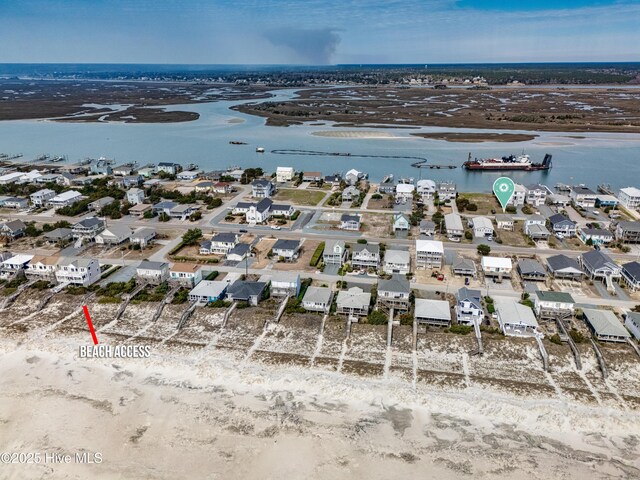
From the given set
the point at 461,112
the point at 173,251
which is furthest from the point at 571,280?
the point at 461,112

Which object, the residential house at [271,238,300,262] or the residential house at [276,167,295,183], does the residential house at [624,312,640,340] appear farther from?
the residential house at [276,167,295,183]

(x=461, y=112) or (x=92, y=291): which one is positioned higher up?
(x=461, y=112)

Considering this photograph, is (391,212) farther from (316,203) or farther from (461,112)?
(461,112)

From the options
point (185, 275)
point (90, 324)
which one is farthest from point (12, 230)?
point (90, 324)

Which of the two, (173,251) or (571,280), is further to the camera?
(173,251)

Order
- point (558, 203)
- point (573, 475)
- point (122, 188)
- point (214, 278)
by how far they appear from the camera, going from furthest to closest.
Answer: point (122, 188) → point (558, 203) → point (214, 278) → point (573, 475)

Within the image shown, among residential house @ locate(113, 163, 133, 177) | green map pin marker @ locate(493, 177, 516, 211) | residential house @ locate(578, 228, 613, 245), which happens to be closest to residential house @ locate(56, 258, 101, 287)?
residential house @ locate(113, 163, 133, 177)

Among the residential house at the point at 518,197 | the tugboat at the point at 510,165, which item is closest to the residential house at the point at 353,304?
the residential house at the point at 518,197
